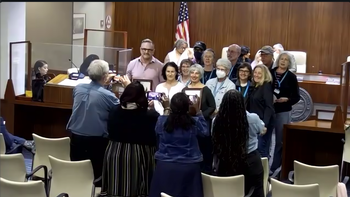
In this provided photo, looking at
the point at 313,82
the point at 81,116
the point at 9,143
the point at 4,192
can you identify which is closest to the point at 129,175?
the point at 81,116

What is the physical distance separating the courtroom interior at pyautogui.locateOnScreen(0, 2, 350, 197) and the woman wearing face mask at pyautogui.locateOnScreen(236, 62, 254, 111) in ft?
0.04

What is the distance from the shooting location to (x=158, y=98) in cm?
613

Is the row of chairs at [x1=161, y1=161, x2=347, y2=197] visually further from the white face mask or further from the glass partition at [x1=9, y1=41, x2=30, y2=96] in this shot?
the glass partition at [x1=9, y1=41, x2=30, y2=96]

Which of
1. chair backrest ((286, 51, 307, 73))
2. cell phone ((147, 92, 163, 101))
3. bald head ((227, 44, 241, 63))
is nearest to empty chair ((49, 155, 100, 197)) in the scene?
cell phone ((147, 92, 163, 101))

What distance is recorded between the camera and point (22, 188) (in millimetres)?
4141

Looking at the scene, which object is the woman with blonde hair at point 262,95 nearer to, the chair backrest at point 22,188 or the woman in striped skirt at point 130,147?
the woman in striped skirt at point 130,147

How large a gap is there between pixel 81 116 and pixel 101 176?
24.5 inches

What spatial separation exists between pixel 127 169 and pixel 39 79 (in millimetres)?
2870

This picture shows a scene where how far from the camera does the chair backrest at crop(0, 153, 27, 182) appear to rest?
16.4ft

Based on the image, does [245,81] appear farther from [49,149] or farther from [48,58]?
[48,58]

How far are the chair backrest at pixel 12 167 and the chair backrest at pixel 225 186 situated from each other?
1585mm

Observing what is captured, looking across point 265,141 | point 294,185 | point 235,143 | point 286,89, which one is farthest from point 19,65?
point 294,185

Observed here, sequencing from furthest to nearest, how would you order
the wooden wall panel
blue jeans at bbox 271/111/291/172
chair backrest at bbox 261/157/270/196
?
the wooden wall panel → blue jeans at bbox 271/111/291/172 → chair backrest at bbox 261/157/270/196

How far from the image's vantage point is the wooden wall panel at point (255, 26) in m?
12.4
